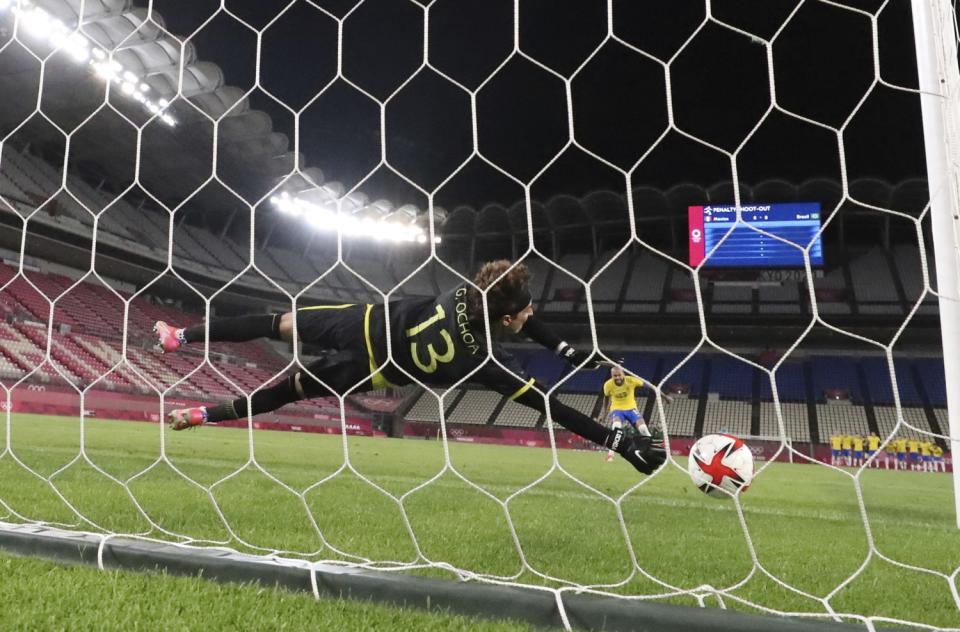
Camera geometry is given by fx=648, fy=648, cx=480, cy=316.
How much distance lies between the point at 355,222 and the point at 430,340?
12202 millimetres

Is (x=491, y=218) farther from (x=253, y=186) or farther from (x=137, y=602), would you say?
(x=137, y=602)

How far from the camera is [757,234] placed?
16109 millimetres

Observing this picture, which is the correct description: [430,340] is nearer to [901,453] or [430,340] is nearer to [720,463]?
[720,463]

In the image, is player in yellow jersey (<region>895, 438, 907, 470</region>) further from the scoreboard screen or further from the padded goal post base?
the padded goal post base

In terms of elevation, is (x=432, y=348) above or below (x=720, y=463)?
above

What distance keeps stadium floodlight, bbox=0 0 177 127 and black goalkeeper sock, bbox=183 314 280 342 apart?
8687 mm

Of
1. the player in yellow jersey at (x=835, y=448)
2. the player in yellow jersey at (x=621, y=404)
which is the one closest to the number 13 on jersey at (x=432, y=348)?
the player in yellow jersey at (x=621, y=404)

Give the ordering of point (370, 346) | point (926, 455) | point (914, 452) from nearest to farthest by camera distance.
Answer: point (370, 346)
point (926, 455)
point (914, 452)

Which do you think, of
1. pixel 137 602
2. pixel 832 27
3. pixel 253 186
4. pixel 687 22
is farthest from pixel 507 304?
pixel 253 186

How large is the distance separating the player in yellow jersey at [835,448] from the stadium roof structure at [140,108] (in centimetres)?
1046

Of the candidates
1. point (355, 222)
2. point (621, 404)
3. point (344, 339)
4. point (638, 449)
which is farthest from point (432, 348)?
Result: point (355, 222)

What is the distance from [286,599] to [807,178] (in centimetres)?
2063

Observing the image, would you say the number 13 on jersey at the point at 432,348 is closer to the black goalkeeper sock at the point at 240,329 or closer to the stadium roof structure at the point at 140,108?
the black goalkeeper sock at the point at 240,329

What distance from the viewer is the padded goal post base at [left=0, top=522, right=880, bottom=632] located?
110cm
